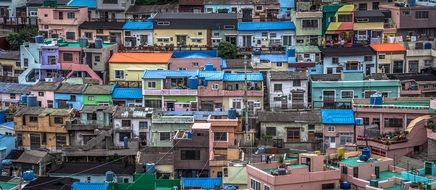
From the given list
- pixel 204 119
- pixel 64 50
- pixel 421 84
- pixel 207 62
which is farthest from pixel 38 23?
pixel 421 84

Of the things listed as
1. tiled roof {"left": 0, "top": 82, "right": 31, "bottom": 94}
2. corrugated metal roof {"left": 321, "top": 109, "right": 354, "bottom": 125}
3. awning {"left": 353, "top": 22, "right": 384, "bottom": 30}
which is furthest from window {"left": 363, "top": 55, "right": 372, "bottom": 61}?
tiled roof {"left": 0, "top": 82, "right": 31, "bottom": 94}

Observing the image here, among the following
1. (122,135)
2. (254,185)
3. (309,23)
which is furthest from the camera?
(309,23)

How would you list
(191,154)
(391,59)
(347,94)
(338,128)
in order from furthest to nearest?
(391,59)
(347,94)
(338,128)
(191,154)

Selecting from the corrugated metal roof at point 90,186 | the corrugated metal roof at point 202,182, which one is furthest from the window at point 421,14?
the corrugated metal roof at point 90,186

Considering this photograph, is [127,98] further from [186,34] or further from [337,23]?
[337,23]

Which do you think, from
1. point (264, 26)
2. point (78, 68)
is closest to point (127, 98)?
point (78, 68)

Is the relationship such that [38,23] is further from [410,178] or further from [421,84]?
[410,178]

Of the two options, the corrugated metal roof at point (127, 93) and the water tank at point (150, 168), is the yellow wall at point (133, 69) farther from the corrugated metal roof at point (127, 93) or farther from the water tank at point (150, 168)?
the water tank at point (150, 168)
